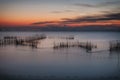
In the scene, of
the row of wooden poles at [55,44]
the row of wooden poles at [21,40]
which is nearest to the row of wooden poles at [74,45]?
the row of wooden poles at [55,44]

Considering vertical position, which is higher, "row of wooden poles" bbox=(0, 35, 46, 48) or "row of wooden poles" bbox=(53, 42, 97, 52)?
"row of wooden poles" bbox=(0, 35, 46, 48)

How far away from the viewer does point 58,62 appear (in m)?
2.12

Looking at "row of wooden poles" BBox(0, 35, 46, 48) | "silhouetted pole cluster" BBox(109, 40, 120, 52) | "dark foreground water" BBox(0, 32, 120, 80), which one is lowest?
"dark foreground water" BBox(0, 32, 120, 80)

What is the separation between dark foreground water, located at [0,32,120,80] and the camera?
211 centimetres

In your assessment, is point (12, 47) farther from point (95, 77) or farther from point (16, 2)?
point (95, 77)

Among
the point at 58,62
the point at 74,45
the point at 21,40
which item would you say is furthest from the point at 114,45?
the point at 21,40

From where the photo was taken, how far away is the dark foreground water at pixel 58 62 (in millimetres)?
2105

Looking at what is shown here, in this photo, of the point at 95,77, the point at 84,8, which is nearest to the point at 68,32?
the point at 84,8

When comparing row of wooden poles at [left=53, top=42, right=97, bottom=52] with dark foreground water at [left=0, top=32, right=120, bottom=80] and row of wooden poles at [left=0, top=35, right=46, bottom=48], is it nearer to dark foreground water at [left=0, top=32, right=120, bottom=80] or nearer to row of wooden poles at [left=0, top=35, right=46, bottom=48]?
dark foreground water at [left=0, top=32, right=120, bottom=80]

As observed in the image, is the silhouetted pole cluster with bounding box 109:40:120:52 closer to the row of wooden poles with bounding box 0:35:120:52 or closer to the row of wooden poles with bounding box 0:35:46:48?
the row of wooden poles with bounding box 0:35:120:52

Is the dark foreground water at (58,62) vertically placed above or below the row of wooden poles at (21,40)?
below

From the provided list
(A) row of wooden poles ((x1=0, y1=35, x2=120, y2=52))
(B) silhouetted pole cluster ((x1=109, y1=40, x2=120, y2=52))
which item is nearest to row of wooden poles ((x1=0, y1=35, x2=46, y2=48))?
(A) row of wooden poles ((x1=0, y1=35, x2=120, y2=52))

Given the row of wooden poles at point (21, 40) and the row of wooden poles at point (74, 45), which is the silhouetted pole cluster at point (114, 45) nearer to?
the row of wooden poles at point (74, 45)

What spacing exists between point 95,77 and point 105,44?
368 mm
